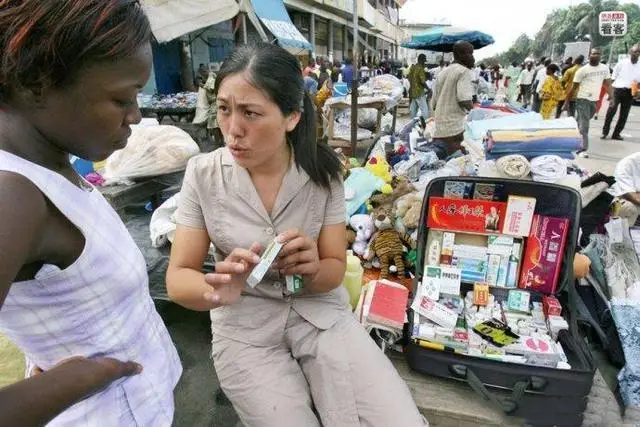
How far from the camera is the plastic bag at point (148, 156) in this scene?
2.66m

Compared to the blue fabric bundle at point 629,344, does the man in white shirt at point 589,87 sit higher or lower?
higher

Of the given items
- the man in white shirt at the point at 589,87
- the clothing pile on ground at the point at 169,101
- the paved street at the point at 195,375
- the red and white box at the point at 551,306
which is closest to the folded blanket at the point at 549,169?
the red and white box at the point at 551,306

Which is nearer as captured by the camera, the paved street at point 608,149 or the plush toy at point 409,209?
the plush toy at point 409,209

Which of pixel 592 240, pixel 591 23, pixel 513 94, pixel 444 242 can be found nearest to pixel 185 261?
pixel 444 242

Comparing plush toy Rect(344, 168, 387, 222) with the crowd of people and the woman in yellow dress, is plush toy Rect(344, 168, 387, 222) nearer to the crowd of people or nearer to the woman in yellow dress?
the crowd of people

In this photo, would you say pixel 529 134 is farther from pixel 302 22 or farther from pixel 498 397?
pixel 302 22

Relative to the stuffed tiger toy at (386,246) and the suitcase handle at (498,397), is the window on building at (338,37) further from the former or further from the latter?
the suitcase handle at (498,397)

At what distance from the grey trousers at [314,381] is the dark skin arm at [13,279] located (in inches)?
28.0

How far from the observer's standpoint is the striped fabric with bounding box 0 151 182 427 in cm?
68

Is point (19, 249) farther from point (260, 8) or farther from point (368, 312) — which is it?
point (260, 8)

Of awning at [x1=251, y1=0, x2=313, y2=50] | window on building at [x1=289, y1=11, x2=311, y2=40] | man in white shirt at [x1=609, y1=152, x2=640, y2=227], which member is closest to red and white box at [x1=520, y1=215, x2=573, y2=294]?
man in white shirt at [x1=609, y1=152, x2=640, y2=227]

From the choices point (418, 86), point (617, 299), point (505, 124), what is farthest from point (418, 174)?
point (418, 86)

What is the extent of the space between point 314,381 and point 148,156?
200 cm

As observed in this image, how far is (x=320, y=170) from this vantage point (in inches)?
58.1
